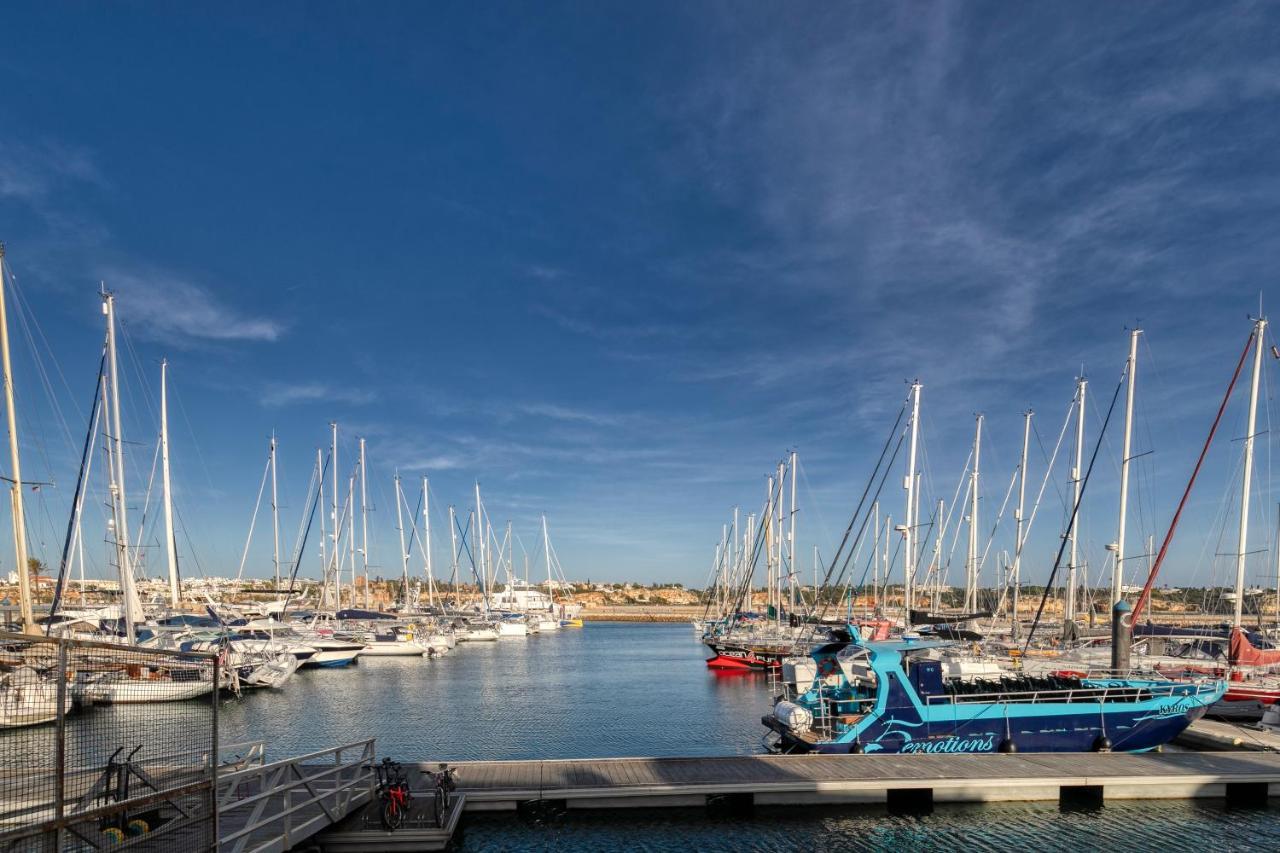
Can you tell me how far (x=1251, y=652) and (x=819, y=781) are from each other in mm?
31702

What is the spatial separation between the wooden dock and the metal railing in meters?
2.86

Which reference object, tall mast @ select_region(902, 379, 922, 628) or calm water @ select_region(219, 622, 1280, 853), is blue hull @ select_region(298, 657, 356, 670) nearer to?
calm water @ select_region(219, 622, 1280, 853)

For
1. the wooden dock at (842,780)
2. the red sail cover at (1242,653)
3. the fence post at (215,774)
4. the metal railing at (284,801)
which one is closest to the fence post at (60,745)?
the fence post at (215,774)

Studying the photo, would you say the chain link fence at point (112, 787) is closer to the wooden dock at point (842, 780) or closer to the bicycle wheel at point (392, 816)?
the bicycle wheel at point (392, 816)

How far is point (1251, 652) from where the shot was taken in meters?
40.5

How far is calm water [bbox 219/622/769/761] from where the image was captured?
3447 centimetres

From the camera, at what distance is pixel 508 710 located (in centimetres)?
4422

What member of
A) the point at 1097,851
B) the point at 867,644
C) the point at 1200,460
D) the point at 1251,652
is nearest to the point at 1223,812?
the point at 1097,851

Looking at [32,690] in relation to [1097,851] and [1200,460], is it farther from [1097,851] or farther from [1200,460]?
[1200,460]

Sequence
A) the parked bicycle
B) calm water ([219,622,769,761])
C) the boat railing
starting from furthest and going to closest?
calm water ([219,622,769,761]), the boat railing, the parked bicycle

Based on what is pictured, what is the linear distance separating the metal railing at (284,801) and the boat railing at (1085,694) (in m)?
17.3

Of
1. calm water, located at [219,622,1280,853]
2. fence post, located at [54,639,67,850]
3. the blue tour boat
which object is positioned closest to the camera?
fence post, located at [54,639,67,850]

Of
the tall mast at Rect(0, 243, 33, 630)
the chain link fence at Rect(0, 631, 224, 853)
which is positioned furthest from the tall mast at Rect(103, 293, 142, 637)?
the chain link fence at Rect(0, 631, 224, 853)

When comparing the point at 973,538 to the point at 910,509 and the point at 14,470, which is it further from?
the point at 14,470
